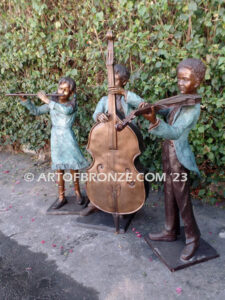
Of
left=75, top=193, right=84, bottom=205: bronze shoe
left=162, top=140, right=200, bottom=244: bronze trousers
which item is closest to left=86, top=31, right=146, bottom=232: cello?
left=162, top=140, right=200, bottom=244: bronze trousers

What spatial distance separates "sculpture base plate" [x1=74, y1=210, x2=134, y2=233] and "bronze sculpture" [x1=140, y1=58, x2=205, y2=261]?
1.32 ft

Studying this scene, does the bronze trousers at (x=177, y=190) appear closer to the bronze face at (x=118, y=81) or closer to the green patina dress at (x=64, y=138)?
the bronze face at (x=118, y=81)

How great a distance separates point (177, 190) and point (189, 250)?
0.58 meters

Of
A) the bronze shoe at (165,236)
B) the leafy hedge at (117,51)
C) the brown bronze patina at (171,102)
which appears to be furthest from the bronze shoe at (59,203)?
the brown bronze patina at (171,102)

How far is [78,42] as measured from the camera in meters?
3.96

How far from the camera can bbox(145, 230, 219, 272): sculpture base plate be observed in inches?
98.8

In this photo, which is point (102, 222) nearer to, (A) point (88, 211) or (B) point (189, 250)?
(A) point (88, 211)

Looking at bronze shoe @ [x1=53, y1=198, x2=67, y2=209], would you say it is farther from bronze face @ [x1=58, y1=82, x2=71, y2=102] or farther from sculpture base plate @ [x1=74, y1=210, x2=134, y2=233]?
bronze face @ [x1=58, y1=82, x2=71, y2=102]

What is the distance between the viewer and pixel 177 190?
8.22ft

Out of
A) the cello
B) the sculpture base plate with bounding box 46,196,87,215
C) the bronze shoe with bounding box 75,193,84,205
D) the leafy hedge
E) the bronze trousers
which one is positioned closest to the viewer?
the bronze trousers

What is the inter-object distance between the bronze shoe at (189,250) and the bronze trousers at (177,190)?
0.12 ft

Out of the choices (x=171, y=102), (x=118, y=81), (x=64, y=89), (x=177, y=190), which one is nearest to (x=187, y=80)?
(x=171, y=102)

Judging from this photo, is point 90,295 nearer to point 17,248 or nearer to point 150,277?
point 150,277

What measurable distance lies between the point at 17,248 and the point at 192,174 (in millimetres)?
2310
